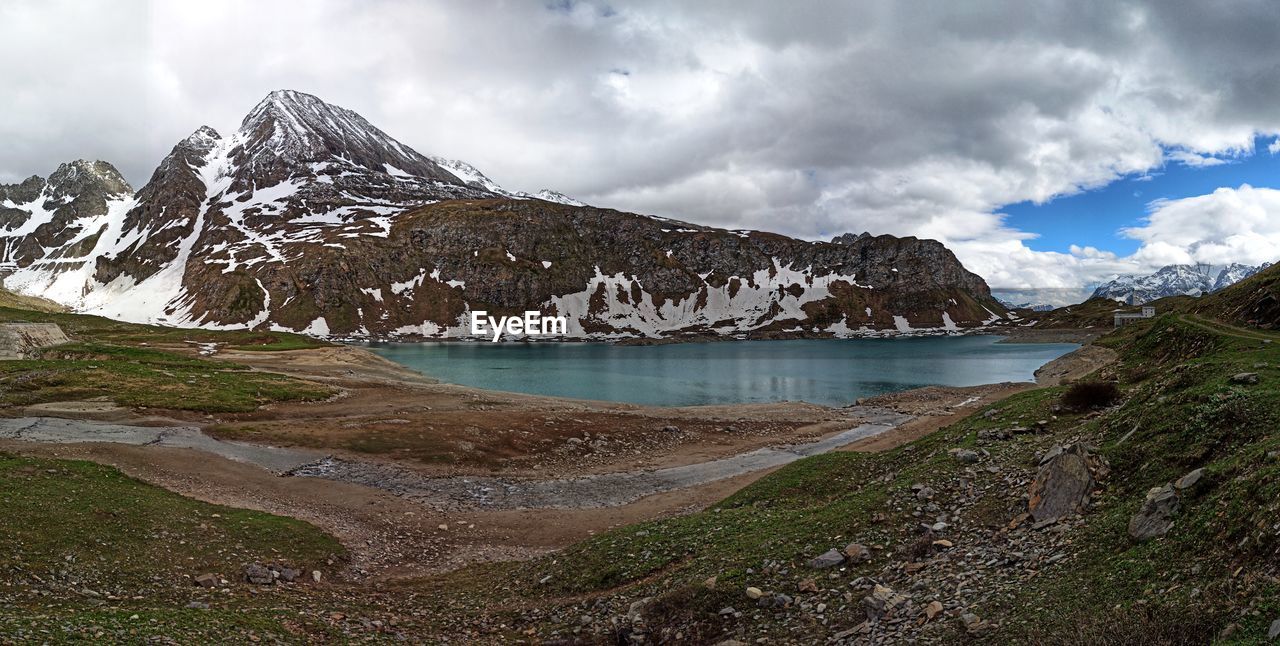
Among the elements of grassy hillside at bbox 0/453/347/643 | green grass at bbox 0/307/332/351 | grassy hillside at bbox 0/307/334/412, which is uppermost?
green grass at bbox 0/307/332/351

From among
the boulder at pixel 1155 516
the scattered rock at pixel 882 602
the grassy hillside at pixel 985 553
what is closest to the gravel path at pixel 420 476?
the grassy hillside at pixel 985 553

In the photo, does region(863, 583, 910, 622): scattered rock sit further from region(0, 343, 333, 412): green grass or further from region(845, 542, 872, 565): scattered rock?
region(0, 343, 333, 412): green grass

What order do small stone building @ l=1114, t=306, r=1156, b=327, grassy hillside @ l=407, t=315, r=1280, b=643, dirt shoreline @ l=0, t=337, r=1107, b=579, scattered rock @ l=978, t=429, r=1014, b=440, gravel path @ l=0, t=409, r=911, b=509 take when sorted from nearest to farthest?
grassy hillside @ l=407, t=315, r=1280, b=643
scattered rock @ l=978, t=429, r=1014, b=440
dirt shoreline @ l=0, t=337, r=1107, b=579
gravel path @ l=0, t=409, r=911, b=509
small stone building @ l=1114, t=306, r=1156, b=327

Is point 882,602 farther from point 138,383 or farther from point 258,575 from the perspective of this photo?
point 138,383

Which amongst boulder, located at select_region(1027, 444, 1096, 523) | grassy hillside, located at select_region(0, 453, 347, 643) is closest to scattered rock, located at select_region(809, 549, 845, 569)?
boulder, located at select_region(1027, 444, 1096, 523)

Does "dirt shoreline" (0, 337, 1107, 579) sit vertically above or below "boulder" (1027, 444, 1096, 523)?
below

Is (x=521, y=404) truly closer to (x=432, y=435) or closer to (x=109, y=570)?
(x=432, y=435)

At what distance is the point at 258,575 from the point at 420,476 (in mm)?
15818

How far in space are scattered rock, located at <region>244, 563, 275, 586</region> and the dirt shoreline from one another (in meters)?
2.40

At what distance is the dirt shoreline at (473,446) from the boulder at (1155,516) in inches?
710

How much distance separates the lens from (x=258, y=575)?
676 inches

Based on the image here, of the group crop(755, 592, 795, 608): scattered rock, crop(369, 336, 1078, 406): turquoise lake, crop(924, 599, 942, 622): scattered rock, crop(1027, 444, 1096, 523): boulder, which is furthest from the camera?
crop(369, 336, 1078, 406): turquoise lake

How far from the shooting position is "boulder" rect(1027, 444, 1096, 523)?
41.8 feet

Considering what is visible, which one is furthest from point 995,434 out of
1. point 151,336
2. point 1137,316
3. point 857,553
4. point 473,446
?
point 1137,316
